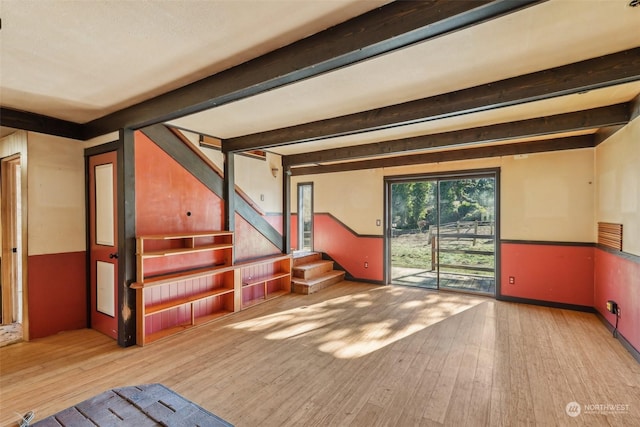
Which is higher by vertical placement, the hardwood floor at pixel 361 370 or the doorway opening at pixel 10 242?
the doorway opening at pixel 10 242

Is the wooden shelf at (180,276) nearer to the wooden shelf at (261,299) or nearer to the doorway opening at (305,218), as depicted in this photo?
the wooden shelf at (261,299)

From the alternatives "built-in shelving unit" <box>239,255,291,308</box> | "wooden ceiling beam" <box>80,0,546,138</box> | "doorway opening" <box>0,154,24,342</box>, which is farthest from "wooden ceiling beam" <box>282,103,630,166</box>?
"doorway opening" <box>0,154,24,342</box>

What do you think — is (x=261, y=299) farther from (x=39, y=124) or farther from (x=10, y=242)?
(x=39, y=124)

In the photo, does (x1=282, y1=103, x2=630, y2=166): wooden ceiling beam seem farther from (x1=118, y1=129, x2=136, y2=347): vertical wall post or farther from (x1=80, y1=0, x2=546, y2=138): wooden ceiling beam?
(x1=118, y1=129, x2=136, y2=347): vertical wall post

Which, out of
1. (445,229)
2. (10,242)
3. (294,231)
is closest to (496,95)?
(445,229)

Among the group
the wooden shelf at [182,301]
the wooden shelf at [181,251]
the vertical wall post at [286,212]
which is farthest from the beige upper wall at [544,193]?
the wooden shelf at [182,301]

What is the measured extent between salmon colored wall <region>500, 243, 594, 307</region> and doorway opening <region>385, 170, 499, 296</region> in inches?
10.8

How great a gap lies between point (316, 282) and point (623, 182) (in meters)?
4.58

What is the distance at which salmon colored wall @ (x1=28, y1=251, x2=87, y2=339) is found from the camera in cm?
351

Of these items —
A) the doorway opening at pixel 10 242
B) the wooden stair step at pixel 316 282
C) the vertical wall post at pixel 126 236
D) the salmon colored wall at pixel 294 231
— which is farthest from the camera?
the salmon colored wall at pixel 294 231

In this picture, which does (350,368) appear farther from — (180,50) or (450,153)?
(450,153)

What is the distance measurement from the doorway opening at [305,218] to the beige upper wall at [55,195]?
439 cm

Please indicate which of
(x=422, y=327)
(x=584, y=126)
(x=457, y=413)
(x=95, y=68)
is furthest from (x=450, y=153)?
(x=95, y=68)

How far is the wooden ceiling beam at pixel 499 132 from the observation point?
10.3ft
